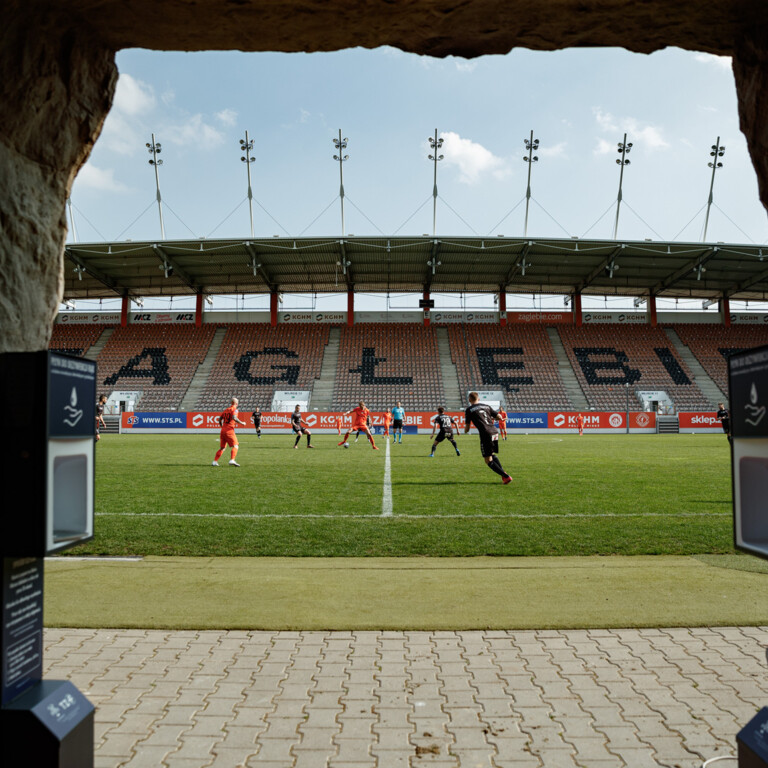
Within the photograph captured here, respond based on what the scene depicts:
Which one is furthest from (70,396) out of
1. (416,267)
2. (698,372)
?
(698,372)

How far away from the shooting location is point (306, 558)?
6.29 meters

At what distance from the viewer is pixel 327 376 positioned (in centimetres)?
4200

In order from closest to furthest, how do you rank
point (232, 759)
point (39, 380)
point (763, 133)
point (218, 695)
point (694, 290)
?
1. point (39, 380)
2. point (232, 759)
3. point (763, 133)
4. point (218, 695)
5. point (694, 290)

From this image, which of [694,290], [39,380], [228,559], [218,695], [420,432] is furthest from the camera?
[694,290]

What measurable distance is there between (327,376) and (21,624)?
A: 39763mm

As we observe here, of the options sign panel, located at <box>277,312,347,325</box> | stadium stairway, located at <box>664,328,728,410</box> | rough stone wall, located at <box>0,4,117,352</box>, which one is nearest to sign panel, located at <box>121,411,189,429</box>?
sign panel, located at <box>277,312,347,325</box>

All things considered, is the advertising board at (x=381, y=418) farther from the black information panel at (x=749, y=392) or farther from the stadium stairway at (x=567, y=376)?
the black information panel at (x=749, y=392)

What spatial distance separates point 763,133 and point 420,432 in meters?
33.4

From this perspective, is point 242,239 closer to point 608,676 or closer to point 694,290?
point 694,290

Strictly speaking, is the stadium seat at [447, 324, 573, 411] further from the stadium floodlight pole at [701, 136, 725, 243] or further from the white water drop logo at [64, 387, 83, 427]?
the white water drop logo at [64, 387, 83, 427]

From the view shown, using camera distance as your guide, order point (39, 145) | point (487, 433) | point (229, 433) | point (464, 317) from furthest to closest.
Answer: point (464, 317), point (229, 433), point (487, 433), point (39, 145)

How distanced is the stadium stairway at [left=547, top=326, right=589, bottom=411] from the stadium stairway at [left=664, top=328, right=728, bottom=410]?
8.00 meters

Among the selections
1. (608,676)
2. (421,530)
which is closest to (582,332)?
(421,530)

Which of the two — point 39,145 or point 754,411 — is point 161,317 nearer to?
point 39,145
